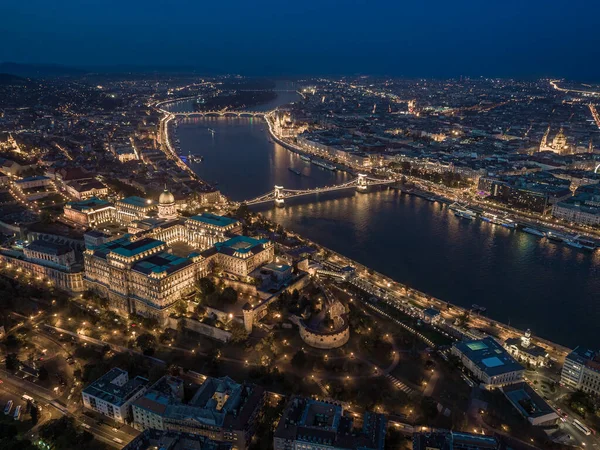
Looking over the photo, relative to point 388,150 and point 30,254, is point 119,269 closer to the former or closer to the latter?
point 30,254

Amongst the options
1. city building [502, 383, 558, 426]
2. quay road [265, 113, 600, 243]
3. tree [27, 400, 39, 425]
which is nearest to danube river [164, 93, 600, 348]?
quay road [265, 113, 600, 243]

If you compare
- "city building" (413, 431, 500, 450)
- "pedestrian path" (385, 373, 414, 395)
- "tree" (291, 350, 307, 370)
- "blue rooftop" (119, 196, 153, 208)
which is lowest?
"pedestrian path" (385, 373, 414, 395)

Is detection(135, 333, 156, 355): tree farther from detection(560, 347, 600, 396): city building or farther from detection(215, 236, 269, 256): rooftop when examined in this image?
detection(560, 347, 600, 396): city building

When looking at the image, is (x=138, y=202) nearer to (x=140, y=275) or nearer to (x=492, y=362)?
(x=140, y=275)

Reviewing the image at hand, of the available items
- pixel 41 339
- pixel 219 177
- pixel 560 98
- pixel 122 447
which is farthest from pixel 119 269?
pixel 560 98

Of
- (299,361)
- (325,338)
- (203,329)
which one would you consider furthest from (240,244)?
(299,361)
